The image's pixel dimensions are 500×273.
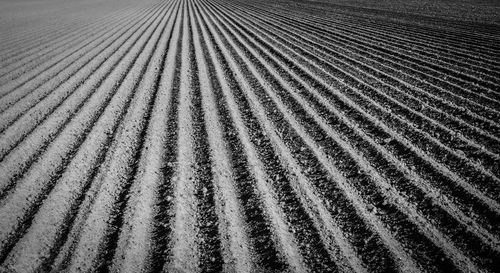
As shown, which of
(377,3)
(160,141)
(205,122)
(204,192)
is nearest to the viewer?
(204,192)

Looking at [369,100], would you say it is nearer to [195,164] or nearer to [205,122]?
[205,122]

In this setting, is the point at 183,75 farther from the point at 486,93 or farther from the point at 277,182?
the point at 486,93

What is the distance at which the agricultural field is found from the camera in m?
2.27

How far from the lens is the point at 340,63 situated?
20.8ft

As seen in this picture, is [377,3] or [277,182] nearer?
[277,182]

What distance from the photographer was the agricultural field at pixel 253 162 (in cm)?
227

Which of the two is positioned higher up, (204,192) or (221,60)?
(221,60)

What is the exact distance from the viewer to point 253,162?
3.29 metres

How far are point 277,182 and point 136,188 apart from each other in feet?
5.27

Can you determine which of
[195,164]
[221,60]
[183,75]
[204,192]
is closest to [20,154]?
[195,164]

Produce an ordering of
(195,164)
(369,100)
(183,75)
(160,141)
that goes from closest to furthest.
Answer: (195,164) < (160,141) < (369,100) < (183,75)

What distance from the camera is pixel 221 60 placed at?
22.1ft

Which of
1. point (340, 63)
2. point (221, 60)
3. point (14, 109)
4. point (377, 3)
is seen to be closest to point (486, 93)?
point (340, 63)

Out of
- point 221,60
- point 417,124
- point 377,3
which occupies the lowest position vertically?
point 417,124
